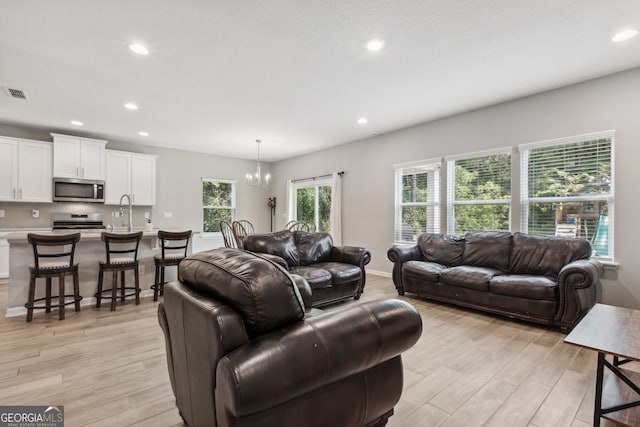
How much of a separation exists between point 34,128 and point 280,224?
5413mm

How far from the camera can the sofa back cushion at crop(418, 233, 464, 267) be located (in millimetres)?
4363

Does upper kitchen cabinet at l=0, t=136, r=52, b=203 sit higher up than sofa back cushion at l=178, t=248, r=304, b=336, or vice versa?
upper kitchen cabinet at l=0, t=136, r=52, b=203

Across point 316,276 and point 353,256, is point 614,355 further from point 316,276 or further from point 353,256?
point 353,256

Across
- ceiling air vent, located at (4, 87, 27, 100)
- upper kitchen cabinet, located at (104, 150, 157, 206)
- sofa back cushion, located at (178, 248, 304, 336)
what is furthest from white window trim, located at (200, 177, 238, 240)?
sofa back cushion, located at (178, 248, 304, 336)

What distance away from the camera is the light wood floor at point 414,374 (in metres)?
1.80

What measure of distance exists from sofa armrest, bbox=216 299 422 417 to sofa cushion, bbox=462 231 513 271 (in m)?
3.16

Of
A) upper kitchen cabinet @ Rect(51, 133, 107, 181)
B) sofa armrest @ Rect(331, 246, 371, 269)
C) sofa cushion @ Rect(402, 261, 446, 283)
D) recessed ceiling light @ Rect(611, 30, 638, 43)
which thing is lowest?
sofa cushion @ Rect(402, 261, 446, 283)

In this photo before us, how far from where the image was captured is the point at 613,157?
346 centimetres

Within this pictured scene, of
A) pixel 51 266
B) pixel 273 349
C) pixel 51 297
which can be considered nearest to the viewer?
pixel 273 349

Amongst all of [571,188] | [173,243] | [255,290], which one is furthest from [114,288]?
[571,188]

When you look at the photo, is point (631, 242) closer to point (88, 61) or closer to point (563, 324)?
point (563, 324)

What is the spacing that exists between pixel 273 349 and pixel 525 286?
3.24 m

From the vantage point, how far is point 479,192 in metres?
4.62

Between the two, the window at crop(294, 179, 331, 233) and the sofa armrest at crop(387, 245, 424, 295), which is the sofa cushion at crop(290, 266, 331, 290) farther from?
the window at crop(294, 179, 331, 233)
